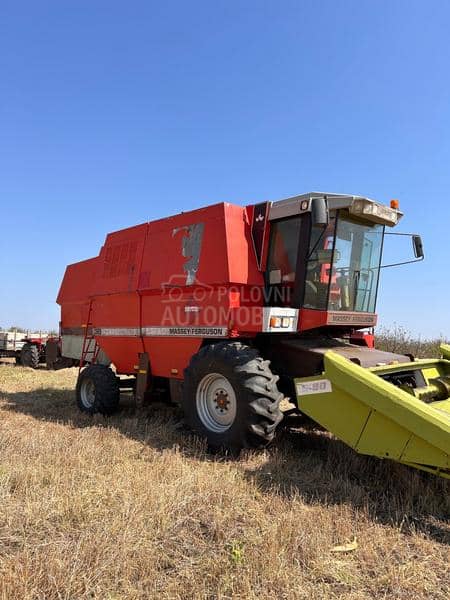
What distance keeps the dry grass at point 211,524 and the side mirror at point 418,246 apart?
8.59 ft

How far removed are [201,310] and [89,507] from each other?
305 cm

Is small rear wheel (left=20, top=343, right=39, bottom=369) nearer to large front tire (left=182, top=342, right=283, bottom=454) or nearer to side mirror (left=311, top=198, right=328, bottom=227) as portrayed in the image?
large front tire (left=182, top=342, right=283, bottom=454)

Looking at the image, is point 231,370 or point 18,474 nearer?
point 18,474

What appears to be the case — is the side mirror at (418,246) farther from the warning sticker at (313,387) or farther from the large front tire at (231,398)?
the warning sticker at (313,387)

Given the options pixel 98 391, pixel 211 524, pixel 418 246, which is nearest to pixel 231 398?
pixel 211 524

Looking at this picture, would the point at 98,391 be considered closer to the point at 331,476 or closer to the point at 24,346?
the point at 331,476

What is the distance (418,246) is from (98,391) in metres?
4.88

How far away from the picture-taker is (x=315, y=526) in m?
2.89

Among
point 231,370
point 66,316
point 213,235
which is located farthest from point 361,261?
point 66,316

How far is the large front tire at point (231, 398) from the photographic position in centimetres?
445

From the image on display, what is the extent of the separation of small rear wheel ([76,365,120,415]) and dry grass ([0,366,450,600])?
2227 millimetres

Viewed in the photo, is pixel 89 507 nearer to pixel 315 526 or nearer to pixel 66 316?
pixel 315 526

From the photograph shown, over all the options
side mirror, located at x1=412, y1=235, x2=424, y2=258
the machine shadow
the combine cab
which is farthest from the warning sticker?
side mirror, located at x1=412, y1=235, x2=424, y2=258

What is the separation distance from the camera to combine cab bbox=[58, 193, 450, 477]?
374 cm
